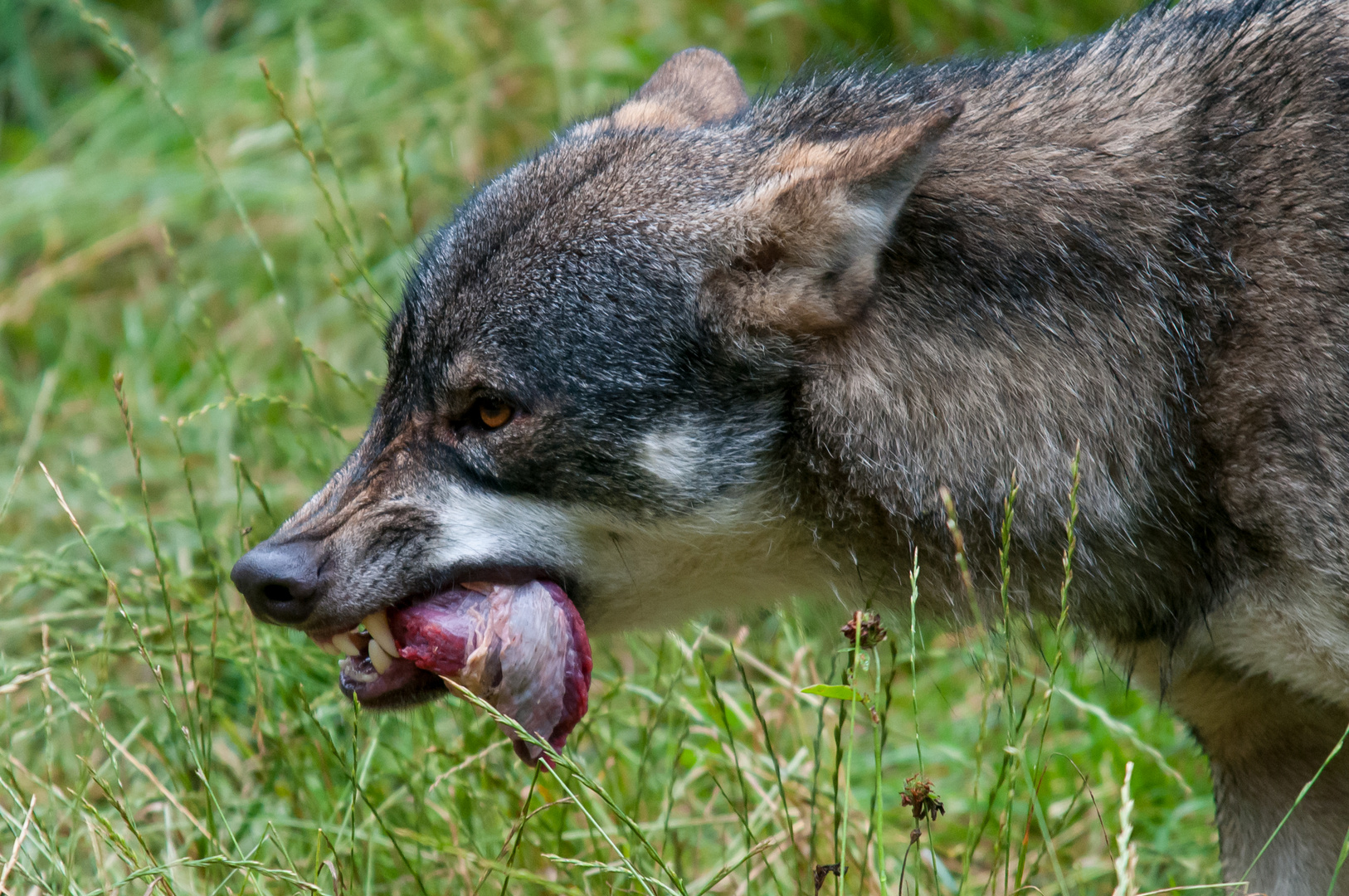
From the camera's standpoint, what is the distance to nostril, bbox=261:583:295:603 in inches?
121

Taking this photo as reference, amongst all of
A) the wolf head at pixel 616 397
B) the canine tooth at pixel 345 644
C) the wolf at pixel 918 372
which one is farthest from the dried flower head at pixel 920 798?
the canine tooth at pixel 345 644

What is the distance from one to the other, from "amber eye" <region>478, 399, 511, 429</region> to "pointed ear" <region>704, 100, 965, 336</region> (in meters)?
0.53

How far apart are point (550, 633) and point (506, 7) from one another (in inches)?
217

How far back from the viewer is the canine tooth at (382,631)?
3197mm

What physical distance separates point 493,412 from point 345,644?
2.18 feet

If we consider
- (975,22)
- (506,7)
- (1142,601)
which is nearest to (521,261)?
(1142,601)

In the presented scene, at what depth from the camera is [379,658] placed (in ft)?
10.8

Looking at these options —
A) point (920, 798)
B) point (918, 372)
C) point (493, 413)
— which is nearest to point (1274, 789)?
point (920, 798)

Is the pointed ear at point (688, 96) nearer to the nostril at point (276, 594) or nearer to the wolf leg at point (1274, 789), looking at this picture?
the nostril at point (276, 594)

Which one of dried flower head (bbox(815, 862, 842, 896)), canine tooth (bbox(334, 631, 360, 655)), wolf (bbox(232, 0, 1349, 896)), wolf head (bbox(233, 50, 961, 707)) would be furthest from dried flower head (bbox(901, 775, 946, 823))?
canine tooth (bbox(334, 631, 360, 655))

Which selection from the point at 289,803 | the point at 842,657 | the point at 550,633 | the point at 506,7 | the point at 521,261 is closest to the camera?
the point at 550,633

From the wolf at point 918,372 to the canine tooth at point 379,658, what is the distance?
52 millimetres

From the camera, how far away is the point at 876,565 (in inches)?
130

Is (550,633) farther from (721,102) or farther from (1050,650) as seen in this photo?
(1050,650)
